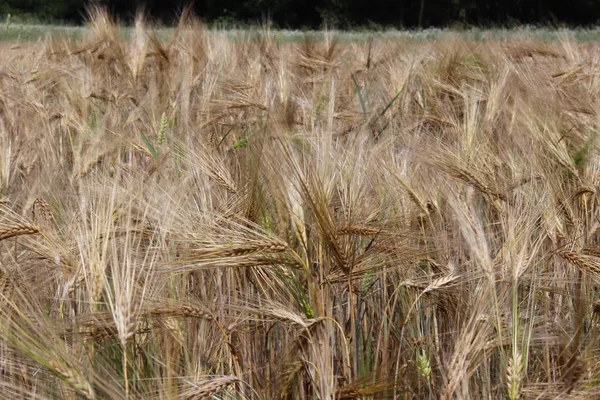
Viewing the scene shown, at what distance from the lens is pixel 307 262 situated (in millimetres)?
1123

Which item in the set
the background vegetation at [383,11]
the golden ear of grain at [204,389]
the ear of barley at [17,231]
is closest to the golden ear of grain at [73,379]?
the golden ear of grain at [204,389]

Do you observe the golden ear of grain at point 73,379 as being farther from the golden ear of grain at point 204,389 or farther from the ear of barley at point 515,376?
A: the ear of barley at point 515,376

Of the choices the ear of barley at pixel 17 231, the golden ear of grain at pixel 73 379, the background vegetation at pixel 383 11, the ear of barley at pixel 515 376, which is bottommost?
the ear of barley at pixel 515 376

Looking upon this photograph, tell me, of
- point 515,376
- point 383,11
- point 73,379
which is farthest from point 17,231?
point 383,11

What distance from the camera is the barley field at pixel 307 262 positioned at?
1074 mm

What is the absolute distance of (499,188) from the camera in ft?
5.20

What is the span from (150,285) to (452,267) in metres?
0.57

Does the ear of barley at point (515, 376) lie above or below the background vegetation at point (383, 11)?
below

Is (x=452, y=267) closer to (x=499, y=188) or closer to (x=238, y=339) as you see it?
(x=499, y=188)

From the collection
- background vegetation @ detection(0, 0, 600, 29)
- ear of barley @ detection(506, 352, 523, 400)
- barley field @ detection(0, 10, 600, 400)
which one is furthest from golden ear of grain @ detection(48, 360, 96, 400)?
background vegetation @ detection(0, 0, 600, 29)

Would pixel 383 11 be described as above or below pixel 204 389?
above

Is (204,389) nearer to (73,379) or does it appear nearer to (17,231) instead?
(73,379)

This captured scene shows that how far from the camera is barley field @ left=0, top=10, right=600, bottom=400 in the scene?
1.07m

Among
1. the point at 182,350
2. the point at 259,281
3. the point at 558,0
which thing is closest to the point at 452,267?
the point at 259,281
